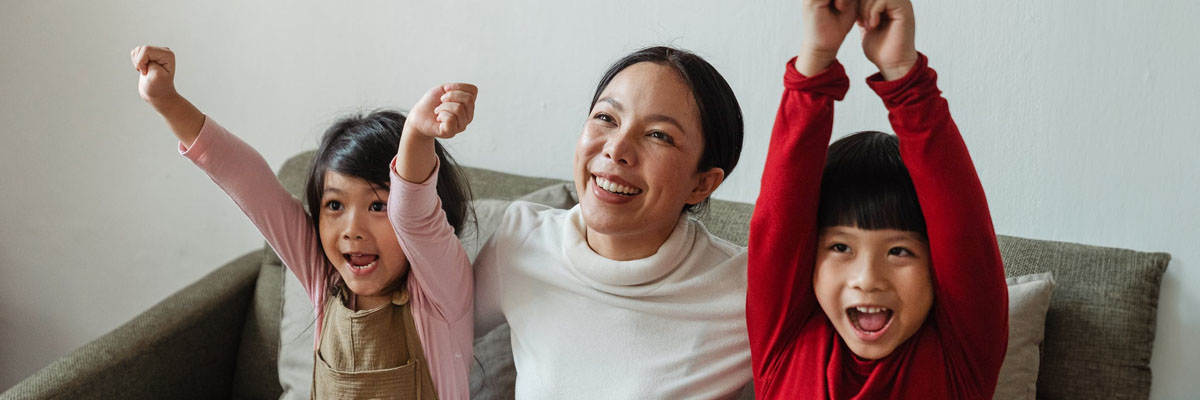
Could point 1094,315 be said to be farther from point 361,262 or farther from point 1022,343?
point 361,262

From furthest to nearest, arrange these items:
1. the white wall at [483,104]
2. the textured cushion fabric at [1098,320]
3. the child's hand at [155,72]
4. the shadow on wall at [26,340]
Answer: the shadow on wall at [26,340] → the white wall at [483,104] → the textured cushion fabric at [1098,320] → the child's hand at [155,72]

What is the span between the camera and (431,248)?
1246mm

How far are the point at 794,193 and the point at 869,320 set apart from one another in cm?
17

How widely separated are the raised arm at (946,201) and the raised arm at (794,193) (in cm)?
5

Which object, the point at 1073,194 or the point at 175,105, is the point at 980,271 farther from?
the point at 175,105

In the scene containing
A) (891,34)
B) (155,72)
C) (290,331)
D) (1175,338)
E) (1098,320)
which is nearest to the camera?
(891,34)

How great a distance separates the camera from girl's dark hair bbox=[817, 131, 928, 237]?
1045 mm

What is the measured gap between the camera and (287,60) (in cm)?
203

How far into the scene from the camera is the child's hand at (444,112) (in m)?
1.08

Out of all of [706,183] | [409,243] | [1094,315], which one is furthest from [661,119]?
[1094,315]

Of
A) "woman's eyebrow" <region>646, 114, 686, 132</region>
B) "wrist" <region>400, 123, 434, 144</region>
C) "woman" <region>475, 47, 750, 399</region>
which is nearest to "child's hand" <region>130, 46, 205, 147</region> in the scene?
"wrist" <region>400, 123, 434, 144</region>

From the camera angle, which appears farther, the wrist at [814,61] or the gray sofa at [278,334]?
the gray sofa at [278,334]

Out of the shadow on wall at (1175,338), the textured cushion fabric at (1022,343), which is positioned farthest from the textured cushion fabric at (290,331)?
the shadow on wall at (1175,338)

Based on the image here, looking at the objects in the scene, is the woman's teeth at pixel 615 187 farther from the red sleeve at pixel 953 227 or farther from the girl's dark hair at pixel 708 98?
the red sleeve at pixel 953 227
